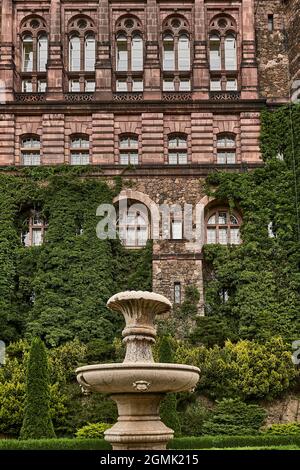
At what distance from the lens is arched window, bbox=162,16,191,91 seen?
45.6m

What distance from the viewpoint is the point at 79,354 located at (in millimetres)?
34375

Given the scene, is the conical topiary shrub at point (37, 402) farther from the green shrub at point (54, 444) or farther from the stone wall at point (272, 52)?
the stone wall at point (272, 52)

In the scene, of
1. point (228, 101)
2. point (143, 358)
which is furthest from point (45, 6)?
point (143, 358)

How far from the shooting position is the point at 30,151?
43375 mm

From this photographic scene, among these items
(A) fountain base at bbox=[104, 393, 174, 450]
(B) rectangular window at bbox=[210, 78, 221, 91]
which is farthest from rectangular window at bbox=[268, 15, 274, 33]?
(A) fountain base at bbox=[104, 393, 174, 450]

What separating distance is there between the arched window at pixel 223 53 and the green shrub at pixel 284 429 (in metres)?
21.8

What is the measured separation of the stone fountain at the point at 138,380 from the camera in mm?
16094

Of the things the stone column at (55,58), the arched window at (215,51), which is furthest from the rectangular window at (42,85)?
the arched window at (215,51)

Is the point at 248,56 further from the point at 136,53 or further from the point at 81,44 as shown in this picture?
the point at 81,44

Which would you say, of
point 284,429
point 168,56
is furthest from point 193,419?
point 168,56

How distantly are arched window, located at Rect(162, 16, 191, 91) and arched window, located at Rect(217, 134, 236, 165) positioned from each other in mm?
4065

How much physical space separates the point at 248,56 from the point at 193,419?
22.6m

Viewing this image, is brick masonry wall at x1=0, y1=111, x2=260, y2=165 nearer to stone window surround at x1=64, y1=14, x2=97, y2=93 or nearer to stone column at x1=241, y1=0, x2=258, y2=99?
stone column at x1=241, y1=0, x2=258, y2=99

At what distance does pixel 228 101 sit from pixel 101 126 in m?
7.23
